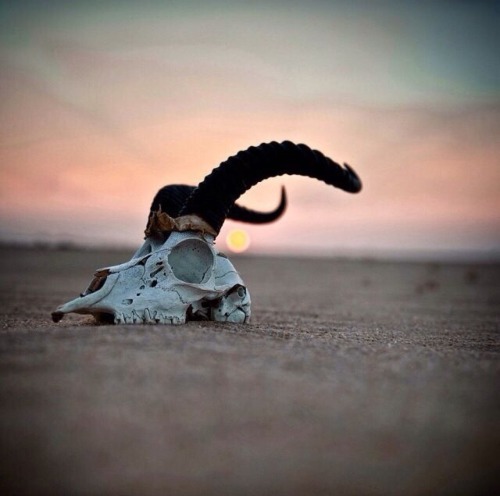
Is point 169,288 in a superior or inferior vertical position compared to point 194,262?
inferior

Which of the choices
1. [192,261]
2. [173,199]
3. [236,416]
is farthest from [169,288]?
[236,416]

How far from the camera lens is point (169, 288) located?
4.45m

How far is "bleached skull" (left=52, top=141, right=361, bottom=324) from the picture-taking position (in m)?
4.32

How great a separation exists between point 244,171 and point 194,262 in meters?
0.93

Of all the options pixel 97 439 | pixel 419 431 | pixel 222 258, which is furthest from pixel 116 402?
pixel 222 258

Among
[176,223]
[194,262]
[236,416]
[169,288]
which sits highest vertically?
[176,223]

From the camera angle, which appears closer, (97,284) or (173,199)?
(97,284)

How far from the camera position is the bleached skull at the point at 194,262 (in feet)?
Result: 14.2

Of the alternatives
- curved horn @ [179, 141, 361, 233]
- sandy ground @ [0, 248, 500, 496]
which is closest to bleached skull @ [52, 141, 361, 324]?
curved horn @ [179, 141, 361, 233]

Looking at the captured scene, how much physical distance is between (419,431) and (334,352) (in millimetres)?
1402

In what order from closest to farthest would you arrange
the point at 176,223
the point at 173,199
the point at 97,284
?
the point at 97,284 < the point at 176,223 < the point at 173,199

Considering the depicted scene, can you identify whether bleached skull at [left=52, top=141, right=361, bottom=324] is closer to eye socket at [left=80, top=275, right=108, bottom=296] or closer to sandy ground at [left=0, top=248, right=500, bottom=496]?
eye socket at [left=80, top=275, right=108, bottom=296]

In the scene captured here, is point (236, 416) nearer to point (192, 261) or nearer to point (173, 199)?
point (192, 261)

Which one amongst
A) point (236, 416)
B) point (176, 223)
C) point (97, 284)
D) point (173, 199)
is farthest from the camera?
point (173, 199)
